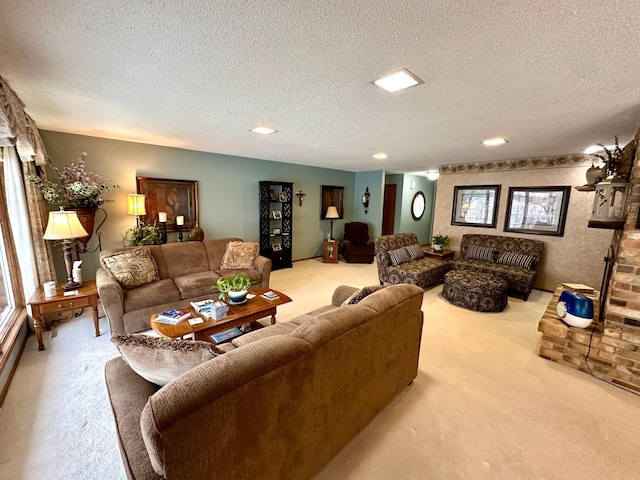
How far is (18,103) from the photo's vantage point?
7.19 feet

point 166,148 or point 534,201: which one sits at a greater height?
point 166,148

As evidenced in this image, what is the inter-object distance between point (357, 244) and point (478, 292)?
3.34 m

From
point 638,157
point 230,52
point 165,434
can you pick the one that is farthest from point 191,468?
point 638,157

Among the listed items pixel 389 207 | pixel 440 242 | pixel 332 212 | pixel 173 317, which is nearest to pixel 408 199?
pixel 389 207

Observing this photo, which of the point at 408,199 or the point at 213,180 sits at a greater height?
the point at 213,180

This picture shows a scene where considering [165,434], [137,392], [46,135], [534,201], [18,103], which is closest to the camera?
[165,434]

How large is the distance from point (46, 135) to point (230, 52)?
3536mm

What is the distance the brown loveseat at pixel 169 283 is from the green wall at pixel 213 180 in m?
0.99

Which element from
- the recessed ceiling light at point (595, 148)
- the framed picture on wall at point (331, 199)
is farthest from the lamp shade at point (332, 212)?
the recessed ceiling light at point (595, 148)

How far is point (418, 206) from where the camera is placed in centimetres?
863

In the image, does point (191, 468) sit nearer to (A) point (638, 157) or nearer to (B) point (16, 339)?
(B) point (16, 339)

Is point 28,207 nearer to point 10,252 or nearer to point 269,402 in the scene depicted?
point 10,252

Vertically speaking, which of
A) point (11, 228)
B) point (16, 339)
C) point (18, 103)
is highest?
point (18, 103)

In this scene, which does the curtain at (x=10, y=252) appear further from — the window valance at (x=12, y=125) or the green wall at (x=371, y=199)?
the green wall at (x=371, y=199)
